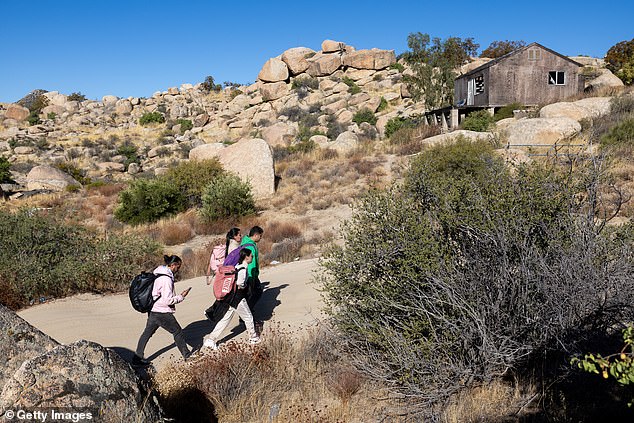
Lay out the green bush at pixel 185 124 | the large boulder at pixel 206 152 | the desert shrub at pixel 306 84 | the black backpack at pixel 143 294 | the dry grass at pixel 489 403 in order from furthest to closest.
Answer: the desert shrub at pixel 306 84, the green bush at pixel 185 124, the large boulder at pixel 206 152, the black backpack at pixel 143 294, the dry grass at pixel 489 403

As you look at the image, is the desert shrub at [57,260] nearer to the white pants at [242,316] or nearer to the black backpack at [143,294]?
the black backpack at [143,294]

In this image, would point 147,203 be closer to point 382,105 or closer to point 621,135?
point 621,135

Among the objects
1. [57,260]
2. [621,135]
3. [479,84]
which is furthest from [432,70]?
[57,260]

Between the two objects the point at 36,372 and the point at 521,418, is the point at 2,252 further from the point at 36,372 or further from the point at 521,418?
the point at 521,418

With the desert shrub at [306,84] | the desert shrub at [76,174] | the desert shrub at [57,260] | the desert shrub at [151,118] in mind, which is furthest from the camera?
the desert shrub at [306,84]

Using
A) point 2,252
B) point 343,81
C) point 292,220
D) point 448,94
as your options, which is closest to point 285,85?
point 343,81

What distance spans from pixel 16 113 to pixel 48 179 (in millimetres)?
33873

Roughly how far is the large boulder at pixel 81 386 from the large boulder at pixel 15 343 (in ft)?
4.67

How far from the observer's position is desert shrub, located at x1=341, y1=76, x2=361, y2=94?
175 ft

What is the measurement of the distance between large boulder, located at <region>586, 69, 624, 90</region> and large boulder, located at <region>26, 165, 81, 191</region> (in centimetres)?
3628

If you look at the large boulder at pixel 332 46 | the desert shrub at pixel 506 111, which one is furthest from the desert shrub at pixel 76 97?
the desert shrub at pixel 506 111

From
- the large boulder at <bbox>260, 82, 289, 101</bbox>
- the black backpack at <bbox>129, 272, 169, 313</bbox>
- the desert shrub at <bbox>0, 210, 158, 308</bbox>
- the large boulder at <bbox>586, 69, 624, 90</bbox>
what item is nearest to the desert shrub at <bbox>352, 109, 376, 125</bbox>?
the large boulder at <bbox>260, 82, 289, 101</bbox>

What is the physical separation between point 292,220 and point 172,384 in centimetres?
1274

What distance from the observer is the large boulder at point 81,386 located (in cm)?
318
